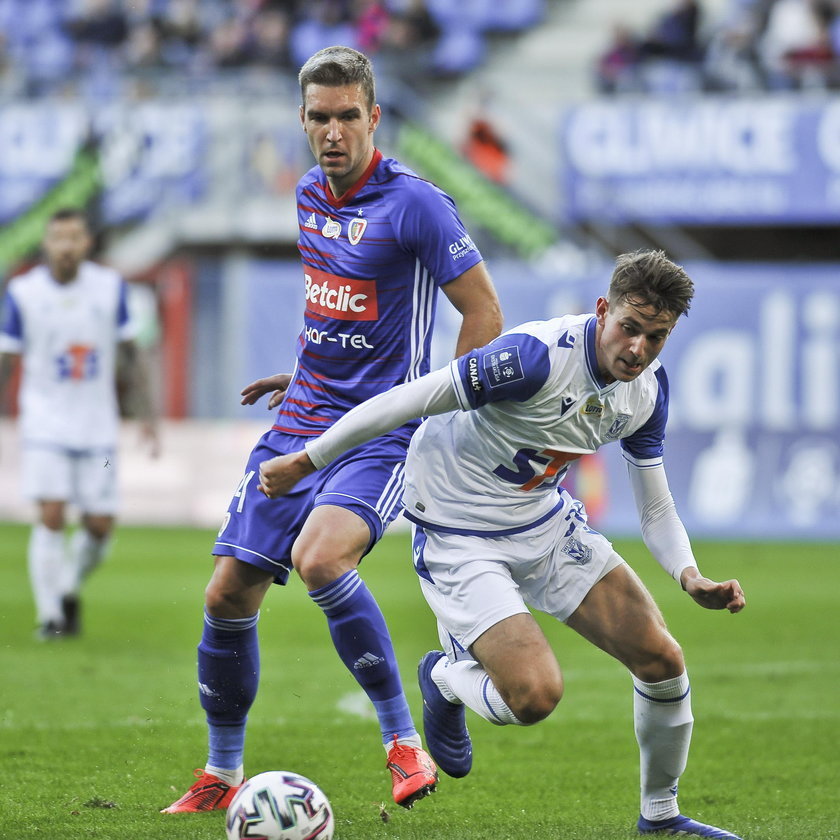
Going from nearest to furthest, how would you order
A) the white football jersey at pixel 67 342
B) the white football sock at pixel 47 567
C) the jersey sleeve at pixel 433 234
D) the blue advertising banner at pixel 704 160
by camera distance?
1. the jersey sleeve at pixel 433 234
2. the white football sock at pixel 47 567
3. the white football jersey at pixel 67 342
4. the blue advertising banner at pixel 704 160

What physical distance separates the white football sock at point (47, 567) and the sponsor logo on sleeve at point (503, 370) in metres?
5.41

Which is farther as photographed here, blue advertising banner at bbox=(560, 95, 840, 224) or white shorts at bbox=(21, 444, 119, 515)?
blue advertising banner at bbox=(560, 95, 840, 224)

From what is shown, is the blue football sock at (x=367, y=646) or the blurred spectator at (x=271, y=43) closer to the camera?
the blue football sock at (x=367, y=646)

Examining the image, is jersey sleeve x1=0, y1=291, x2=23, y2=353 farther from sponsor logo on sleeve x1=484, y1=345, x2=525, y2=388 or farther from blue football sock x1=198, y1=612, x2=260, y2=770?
sponsor logo on sleeve x1=484, y1=345, x2=525, y2=388

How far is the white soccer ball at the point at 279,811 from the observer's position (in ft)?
14.6

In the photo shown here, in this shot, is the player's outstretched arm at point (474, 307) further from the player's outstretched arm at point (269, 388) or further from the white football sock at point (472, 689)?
the white football sock at point (472, 689)

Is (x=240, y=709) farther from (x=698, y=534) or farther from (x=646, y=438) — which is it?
(x=698, y=534)

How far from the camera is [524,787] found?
5676 mm

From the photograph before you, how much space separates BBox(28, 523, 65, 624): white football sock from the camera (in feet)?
30.7

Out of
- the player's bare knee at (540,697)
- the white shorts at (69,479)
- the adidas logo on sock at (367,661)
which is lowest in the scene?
the white shorts at (69,479)

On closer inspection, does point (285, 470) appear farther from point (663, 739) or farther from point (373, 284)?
point (663, 739)

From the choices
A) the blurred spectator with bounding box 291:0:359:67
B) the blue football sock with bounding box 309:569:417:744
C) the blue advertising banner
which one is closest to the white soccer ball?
the blue football sock with bounding box 309:569:417:744

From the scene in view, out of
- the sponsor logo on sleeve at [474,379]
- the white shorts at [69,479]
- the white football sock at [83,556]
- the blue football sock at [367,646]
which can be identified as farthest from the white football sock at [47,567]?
the sponsor logo on sleeve at [474,379]

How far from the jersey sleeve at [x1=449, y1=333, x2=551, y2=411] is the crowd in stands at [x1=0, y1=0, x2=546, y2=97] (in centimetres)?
1494
